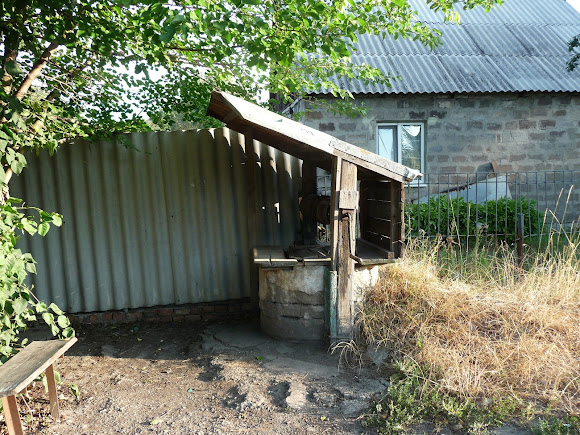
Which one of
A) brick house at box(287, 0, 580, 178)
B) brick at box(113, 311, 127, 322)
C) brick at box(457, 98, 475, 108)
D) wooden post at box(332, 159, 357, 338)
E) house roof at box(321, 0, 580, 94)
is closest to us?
wooden post at box(332, 159, 357, 338)

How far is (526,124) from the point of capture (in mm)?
10484

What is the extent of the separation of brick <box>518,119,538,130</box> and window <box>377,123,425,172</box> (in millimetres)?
2033

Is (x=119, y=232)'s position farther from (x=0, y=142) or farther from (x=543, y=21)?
(x=543, y=21)

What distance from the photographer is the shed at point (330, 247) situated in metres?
4.54

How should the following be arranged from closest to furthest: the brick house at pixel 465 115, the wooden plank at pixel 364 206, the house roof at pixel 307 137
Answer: the house roof at pixel 307 137
the wooden plank at pixel 364 206
the brick house at pixel 465 115

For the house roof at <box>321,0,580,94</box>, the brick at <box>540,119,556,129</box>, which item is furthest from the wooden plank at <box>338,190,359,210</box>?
the brick at <box>540,119,556,129</box>

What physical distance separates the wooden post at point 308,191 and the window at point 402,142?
15.0 feet

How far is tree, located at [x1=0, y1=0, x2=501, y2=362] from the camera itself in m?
3.71

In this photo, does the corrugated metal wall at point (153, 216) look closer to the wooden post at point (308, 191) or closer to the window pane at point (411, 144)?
the wooden post at point (308, 191)

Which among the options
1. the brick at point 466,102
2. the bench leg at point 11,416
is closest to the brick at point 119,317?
the bench leg at point 11,416

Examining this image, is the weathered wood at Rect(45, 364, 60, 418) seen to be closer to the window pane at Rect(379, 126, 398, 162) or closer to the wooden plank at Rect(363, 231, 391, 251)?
the wooden plank at Rect(363, 231, 391, 251)

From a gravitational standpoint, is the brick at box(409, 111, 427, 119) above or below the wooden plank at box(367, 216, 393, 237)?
above

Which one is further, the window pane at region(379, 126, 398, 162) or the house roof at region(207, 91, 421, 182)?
the window pane at region(379, 126, 398, 162)

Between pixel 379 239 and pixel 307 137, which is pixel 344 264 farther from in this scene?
pixel 307 137
